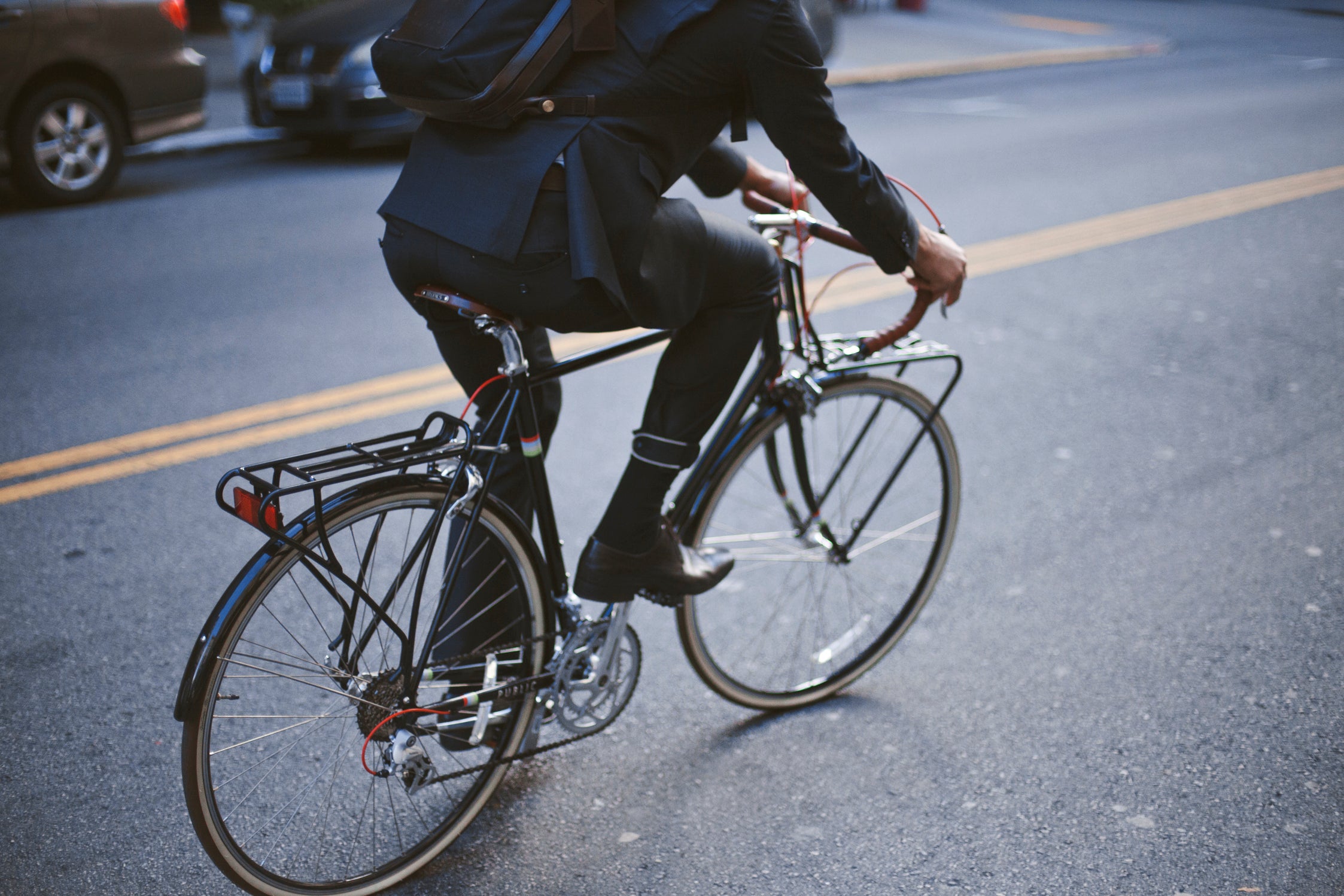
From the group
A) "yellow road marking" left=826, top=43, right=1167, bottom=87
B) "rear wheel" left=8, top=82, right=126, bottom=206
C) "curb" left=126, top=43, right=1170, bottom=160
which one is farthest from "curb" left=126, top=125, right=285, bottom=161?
"yellow road marking" left=826, top=43, right=1167, bottom=87

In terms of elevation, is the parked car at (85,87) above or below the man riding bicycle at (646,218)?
below

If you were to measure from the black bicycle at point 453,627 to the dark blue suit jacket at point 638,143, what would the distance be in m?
0.22

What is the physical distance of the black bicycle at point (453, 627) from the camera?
2229mm

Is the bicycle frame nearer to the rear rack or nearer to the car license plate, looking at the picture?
the rear rack

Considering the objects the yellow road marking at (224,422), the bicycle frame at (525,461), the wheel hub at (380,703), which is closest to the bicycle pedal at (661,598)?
the bicycle frame at (525,461)

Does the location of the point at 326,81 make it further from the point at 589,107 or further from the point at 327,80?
the point at 589,107

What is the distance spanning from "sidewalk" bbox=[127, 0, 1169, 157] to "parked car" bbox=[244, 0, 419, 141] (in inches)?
18.3

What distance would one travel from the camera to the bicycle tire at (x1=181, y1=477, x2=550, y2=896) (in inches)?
85.3

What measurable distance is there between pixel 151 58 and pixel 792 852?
7.56 metres

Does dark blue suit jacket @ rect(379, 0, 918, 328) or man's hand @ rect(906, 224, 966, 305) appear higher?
dark blue suit jacket @ rect(379, 0, 918, 328)

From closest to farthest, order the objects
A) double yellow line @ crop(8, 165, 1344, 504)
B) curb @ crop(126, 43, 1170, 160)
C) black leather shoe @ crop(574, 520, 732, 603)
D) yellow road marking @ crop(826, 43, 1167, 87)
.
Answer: black leather shoe @ crop(574, 520, 732, 603) → double yellow line @ crop(8, 165, 1344, 504) → curb @ crop(126, 43, 1170, 160) → yellow road marking @ crop(826, 43, 1167, 87)

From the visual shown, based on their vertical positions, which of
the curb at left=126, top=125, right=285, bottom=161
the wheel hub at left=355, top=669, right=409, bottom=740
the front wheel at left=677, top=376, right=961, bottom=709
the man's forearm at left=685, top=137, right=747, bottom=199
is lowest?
the curb at left=126, top=125, right=285, bottom=161

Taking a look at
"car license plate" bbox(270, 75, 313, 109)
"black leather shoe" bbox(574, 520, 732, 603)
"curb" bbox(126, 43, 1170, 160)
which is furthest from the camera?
"curb" bbox(126, 43, 1170, 160)

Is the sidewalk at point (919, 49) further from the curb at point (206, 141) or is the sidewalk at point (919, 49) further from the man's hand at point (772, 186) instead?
the man's hand at point (772, 186)
